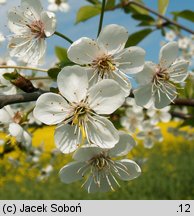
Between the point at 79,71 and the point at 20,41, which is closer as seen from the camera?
the point at 79,71

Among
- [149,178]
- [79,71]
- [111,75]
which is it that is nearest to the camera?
[79,71]

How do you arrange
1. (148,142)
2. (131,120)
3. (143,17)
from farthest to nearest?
(148,142) < (131,120) < (143,17)

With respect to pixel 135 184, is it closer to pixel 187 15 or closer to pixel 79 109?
pixel 187 15

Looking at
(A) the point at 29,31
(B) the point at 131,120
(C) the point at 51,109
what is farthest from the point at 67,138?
(B) the point at 131,120

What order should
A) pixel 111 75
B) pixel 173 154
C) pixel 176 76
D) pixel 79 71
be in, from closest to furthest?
pixel 79 71 → pixel 111 75 → pixel 176 76 → pixel 173 154

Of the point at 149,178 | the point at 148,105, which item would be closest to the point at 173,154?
the point at 149,178

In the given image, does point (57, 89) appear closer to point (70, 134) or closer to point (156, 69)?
point (70, 134)

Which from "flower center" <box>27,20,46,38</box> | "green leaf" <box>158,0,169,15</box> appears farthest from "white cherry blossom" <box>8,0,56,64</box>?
"green leaf" <box>158,0,169,15</box>
